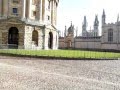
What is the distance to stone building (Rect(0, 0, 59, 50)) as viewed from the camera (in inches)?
1913

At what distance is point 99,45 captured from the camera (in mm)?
84250

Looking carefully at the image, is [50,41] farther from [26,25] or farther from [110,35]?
[110,35]

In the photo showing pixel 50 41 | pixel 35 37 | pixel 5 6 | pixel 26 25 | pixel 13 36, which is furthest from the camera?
pixel 50 41

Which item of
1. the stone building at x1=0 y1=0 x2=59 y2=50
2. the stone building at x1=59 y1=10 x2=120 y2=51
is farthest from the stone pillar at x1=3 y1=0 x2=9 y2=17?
the stone building at x1=59 y1=10 x2=120 y2=51

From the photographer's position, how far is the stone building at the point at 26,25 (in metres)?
48.6

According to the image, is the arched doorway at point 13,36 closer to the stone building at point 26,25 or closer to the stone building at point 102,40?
the stone building at point 26,25

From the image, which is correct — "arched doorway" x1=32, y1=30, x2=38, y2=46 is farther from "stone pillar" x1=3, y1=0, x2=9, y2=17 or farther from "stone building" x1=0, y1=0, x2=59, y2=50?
"stone pillar" x1=3, y1=0, x2=9, y2=17

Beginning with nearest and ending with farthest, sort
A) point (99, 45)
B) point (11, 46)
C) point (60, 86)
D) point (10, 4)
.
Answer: point (60, 86) → point (11, 46) → point (10, 4) → point (99, 45)

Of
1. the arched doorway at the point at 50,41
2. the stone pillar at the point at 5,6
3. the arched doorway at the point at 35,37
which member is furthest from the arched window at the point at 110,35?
the stone pillar at the point at 5,6

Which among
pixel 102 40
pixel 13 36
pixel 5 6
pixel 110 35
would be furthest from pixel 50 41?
pixel 110 35

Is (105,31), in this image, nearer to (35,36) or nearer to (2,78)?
(35,36)

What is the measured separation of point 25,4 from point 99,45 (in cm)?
3881

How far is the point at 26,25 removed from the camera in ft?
161

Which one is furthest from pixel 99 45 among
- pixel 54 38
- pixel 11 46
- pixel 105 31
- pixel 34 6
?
pixel 11 46
